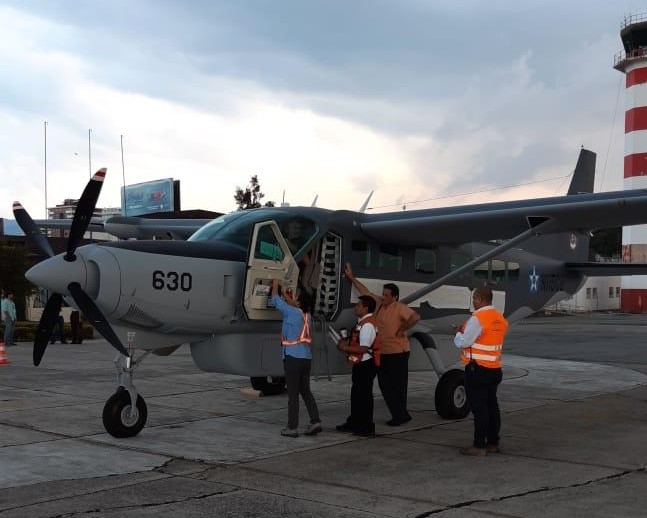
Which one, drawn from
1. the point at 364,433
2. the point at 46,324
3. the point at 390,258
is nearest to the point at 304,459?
the point at 364,433

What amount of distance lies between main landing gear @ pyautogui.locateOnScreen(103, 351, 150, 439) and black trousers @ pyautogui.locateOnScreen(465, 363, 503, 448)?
372 cm

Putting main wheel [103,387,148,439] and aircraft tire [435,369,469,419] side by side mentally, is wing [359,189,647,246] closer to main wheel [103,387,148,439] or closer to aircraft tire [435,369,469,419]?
aircraft tire [435,369,469,419]

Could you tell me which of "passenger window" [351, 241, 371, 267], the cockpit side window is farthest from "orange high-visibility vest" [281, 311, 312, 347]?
"passenger window" [351, 241, 371, 267]

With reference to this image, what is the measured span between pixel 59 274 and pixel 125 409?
1.74 m

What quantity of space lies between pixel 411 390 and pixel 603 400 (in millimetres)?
3196

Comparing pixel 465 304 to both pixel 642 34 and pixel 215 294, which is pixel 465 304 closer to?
pixel 215 294

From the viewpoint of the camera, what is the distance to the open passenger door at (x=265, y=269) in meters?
8.96

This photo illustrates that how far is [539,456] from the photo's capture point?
7781 millimetres

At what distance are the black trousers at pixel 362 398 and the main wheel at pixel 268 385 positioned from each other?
3131mm

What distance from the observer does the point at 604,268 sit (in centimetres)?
1450

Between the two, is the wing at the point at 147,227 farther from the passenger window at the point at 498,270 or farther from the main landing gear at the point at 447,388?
the passenger window at the point at 498,270

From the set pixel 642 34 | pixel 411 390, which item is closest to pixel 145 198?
pixel 642 34

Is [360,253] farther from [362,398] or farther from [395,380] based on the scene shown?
[362,398]

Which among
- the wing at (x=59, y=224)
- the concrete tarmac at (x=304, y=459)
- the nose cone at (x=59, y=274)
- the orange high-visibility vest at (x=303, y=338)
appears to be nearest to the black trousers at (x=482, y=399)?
the concrete tarmac at (x=304, y=459)
